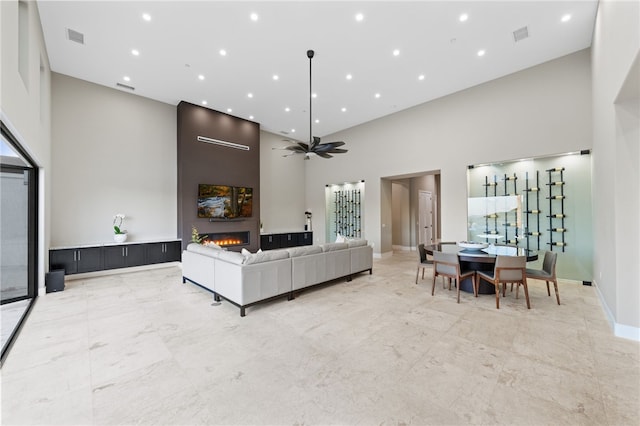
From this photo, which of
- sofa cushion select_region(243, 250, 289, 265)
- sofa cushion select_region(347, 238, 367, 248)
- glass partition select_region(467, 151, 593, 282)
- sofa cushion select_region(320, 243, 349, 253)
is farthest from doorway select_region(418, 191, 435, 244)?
sofa cushion select_region(243, 250, 289, 265)

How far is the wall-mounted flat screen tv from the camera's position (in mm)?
8125

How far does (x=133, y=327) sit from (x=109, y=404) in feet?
5.47

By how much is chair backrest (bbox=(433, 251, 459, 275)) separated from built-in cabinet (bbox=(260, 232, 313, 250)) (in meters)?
6.63

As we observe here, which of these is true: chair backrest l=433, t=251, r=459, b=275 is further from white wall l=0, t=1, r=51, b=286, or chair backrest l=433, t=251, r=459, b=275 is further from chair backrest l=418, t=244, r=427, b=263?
white wall l=0, t=1, r=51, b=286

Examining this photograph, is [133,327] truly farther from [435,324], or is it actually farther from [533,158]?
[533,158]

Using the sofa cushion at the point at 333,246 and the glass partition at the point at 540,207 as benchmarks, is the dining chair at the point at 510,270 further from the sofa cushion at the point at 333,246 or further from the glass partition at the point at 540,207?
the sofa cushion at the point at 333,246

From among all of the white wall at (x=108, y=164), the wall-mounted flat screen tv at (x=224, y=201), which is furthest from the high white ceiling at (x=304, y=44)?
the wall-mounted flat screen tv at (x=224, y=201)

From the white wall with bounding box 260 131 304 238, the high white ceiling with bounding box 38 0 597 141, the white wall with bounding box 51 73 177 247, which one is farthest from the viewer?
the white wall with bounding box 260 131 304 238

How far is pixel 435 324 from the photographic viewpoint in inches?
142

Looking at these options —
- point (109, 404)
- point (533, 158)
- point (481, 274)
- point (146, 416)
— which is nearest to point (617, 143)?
point (481, 274)

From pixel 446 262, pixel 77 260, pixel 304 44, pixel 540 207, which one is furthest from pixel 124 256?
pixel 540 207

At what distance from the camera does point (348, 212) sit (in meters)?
10.4

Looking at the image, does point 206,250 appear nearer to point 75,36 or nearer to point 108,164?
point 108,164

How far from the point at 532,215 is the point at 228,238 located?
8.46 meters
